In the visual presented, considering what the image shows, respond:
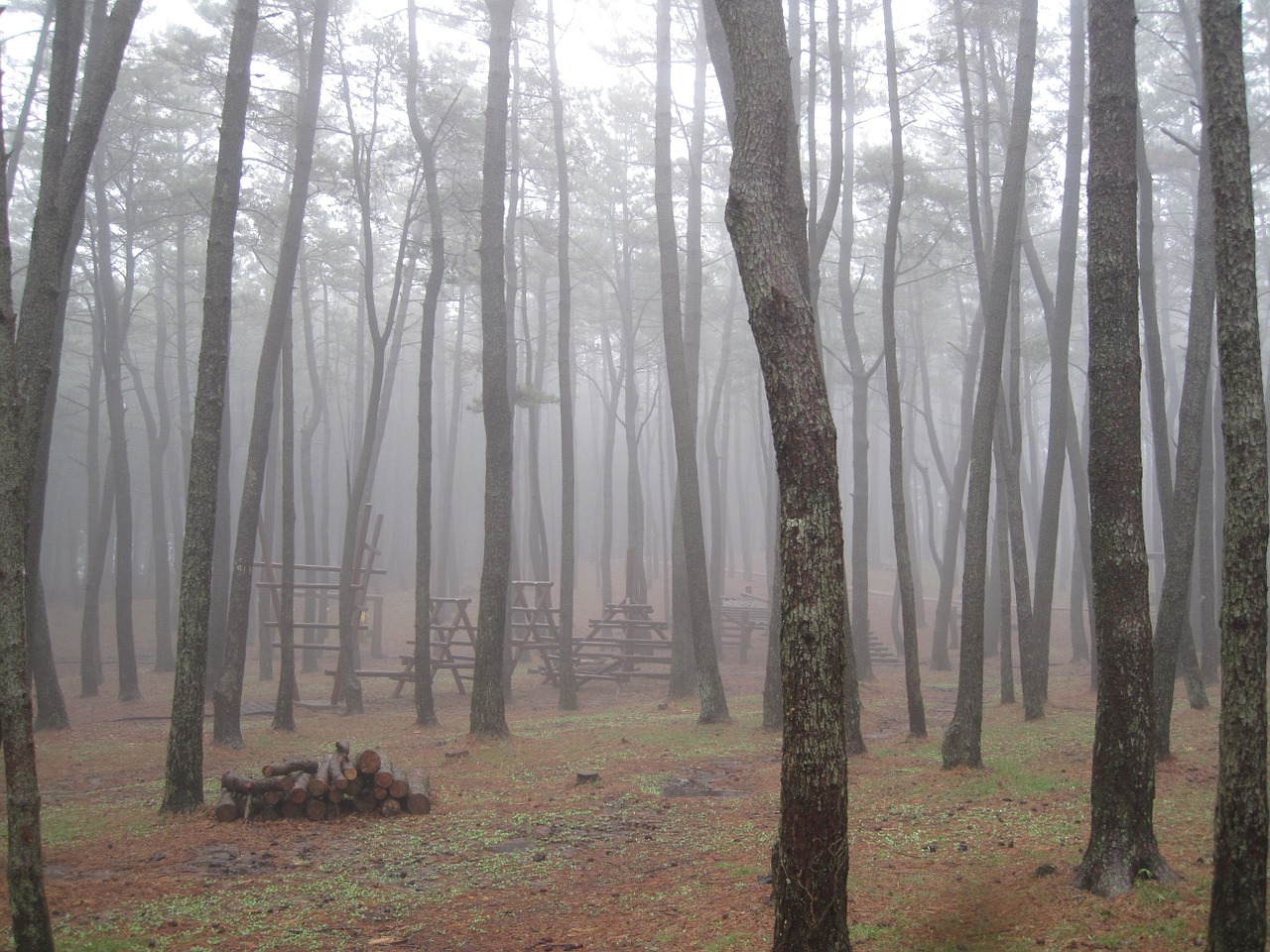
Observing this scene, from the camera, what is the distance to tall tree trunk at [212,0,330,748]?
1180 centimetres

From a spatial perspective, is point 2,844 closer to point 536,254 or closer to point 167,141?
point 167,141

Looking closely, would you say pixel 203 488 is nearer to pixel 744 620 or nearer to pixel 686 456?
pixel 686 456

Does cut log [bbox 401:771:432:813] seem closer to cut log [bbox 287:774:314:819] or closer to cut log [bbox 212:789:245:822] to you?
cut log [bbox 287:774:314:819]

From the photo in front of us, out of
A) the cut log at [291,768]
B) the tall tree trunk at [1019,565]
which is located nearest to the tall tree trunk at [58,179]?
the cut log at [291,768]

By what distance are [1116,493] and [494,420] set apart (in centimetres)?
843

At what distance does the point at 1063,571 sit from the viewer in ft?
132

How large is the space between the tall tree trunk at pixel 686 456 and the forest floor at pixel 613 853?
792mm

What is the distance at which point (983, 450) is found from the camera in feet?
30.9

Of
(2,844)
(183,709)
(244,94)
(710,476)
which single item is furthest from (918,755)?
(710,476)

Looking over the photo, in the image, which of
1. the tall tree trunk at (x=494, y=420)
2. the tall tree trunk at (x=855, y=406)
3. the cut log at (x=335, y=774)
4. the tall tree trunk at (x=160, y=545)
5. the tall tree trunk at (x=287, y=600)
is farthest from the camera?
the tall tree trunk at (x=160, y=545)

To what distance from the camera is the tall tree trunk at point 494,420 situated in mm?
11711

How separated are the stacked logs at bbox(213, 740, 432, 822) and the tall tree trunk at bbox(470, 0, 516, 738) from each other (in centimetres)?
321

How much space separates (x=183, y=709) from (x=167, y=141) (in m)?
16.4

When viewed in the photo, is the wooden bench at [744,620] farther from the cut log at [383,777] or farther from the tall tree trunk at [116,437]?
the cut log at [383,777]
